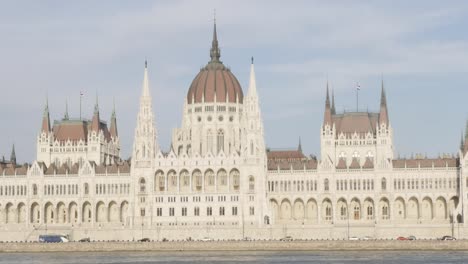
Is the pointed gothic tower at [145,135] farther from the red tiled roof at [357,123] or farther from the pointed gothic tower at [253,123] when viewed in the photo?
the red tiled roof at [357,123]

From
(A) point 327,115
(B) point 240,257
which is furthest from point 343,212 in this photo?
(B) point 240,257

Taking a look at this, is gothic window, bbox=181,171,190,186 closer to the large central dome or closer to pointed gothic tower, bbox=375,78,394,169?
the large central dome

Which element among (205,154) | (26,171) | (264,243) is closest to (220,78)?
(205,154)

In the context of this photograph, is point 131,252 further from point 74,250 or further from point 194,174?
point 194,174

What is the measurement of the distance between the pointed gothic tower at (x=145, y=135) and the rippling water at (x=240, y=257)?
29087mm

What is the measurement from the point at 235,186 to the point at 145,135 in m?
15.4

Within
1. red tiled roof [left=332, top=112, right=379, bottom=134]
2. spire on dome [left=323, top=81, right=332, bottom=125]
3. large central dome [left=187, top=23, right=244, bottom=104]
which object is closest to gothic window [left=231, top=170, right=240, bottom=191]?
large central dome [left=187, top=23, right=244, bottom=104]

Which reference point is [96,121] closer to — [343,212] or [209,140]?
[209,140]

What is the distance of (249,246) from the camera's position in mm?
144000

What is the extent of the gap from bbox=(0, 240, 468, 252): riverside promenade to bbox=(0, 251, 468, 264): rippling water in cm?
202

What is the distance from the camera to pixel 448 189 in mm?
163375

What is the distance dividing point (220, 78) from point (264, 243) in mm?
45555

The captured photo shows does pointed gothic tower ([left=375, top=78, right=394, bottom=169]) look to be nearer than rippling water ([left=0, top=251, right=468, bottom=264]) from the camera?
No

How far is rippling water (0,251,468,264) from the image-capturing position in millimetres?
121750
